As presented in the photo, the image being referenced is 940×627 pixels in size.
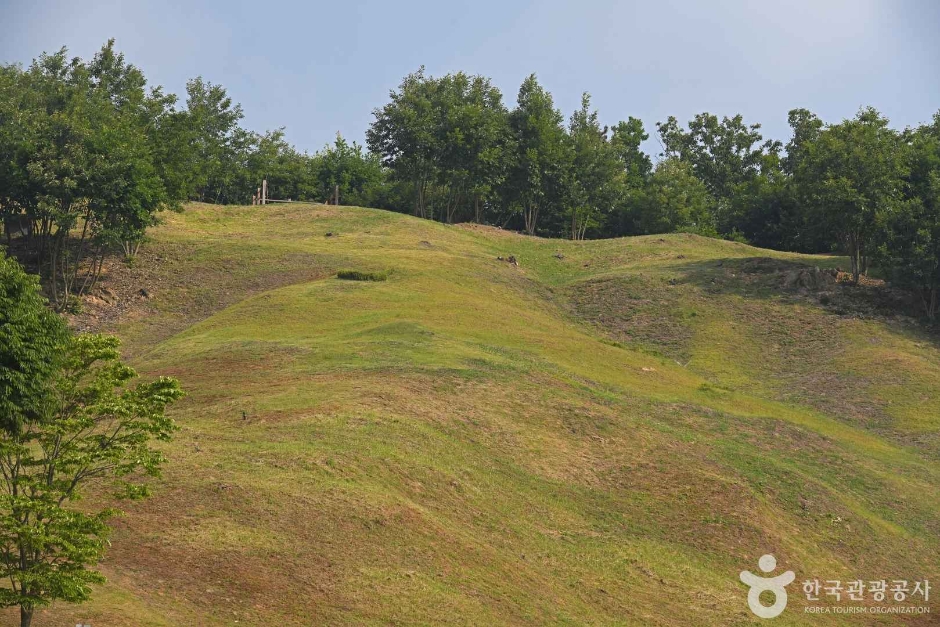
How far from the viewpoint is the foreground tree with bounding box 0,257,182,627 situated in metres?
18.9

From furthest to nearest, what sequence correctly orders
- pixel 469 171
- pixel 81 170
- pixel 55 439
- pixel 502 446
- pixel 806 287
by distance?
pixel 469 171 < pixel 806 287 < pixel 81 170 < pixel 502 446 < pixel 55 439

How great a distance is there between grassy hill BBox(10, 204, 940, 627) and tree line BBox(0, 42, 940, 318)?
5.17 m

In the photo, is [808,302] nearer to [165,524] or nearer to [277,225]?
[277,225]

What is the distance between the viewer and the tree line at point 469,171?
62.6m

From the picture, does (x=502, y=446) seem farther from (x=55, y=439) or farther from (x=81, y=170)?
(x=81, y=170)

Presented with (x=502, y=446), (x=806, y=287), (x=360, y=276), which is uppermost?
(x=806, y=287)

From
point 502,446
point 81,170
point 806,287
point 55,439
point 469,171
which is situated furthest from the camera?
point 469,171

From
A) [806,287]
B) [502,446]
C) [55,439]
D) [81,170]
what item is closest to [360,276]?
[81,170]

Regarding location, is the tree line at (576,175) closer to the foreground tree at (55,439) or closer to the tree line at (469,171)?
the tree line at (469,171)

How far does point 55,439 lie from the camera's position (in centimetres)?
2023

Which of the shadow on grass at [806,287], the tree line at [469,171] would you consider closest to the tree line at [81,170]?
the tree line at [469,171]

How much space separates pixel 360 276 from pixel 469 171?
36.2 meters

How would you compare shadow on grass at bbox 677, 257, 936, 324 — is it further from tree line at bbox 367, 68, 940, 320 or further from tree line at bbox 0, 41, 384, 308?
tree line at bbox 0, 41, 384, 308

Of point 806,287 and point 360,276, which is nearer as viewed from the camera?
point 360,276
